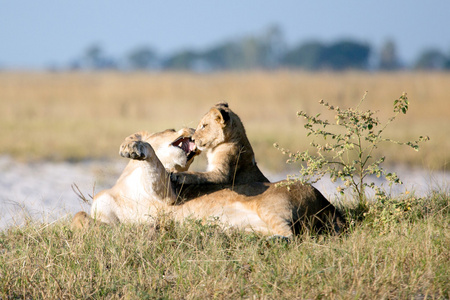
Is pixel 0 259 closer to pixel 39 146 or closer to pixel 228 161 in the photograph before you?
pixel 228 161

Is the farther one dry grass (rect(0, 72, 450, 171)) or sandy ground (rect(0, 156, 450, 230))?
dry grass (rect(0, 72, 450, 171))

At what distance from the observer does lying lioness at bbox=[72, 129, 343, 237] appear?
3.94 m

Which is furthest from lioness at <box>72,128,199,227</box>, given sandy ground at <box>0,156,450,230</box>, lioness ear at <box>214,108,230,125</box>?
sandy ground at <box>0,156,450,230</box>

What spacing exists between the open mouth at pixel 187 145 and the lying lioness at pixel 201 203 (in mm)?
127

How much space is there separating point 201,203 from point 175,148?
539 mm

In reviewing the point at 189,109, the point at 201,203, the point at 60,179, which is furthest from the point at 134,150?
the point at 189,109

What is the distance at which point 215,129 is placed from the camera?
14.8 ft

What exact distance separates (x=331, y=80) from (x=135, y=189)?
45.9ft

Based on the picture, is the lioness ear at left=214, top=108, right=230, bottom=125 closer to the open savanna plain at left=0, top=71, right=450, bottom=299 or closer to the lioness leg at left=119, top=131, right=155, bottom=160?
the lioness leg at left=119, top=131, right=155, bottom=160

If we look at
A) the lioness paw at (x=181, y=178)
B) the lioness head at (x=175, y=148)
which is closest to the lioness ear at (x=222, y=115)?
the lioness head at (x=175, y=148)

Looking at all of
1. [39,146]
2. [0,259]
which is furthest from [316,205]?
[39,146]

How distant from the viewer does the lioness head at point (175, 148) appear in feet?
14.8

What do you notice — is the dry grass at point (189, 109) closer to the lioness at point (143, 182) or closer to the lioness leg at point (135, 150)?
the lioness at point (143, 182)

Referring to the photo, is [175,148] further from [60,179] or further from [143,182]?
[60,179]
